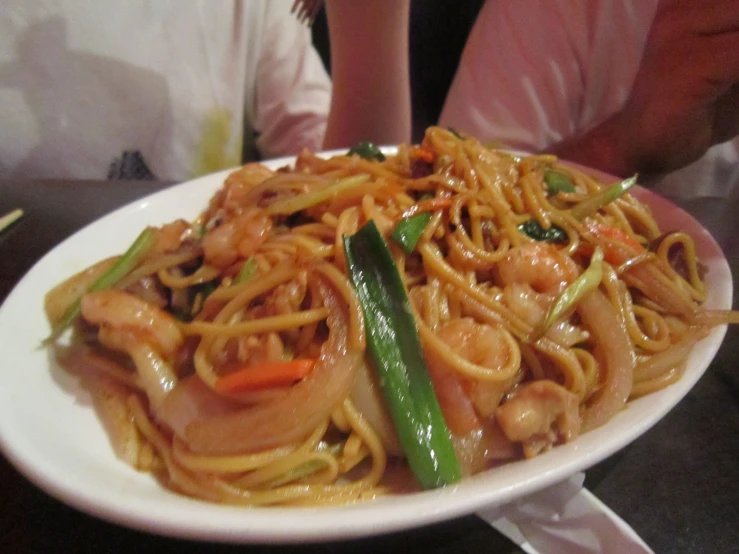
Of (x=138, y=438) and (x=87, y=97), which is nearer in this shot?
(x=138, y=438)

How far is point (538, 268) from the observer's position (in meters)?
1.23

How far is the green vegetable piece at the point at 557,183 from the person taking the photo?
5.09 feet

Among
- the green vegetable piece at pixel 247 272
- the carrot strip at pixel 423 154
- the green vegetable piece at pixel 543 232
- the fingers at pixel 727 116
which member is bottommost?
the fingers at pixel 727 116

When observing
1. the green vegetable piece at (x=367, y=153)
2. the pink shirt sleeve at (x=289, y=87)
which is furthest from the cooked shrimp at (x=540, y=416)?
the pink shirt sleeve at (x=289, y=87)

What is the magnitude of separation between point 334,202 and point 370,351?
A: 55 centimetres

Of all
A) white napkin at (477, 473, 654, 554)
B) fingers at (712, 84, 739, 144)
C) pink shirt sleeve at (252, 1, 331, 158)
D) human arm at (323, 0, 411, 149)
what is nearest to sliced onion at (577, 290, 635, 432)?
white napkin at (477, 473, 654, 554)

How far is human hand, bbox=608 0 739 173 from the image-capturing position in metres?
1.96

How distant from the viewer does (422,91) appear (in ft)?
14.0

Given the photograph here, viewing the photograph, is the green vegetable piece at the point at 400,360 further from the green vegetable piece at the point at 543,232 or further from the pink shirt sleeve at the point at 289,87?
the pink shirt sleeve at the point at 289,87

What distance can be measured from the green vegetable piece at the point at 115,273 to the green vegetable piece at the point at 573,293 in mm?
1059

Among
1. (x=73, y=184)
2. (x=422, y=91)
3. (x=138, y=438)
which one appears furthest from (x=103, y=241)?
(x=422, y=91)

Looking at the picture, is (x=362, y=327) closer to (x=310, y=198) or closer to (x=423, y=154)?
(x=310, y=198)

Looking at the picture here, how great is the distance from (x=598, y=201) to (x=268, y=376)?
100cm

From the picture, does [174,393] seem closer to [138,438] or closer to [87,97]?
[138,438]
